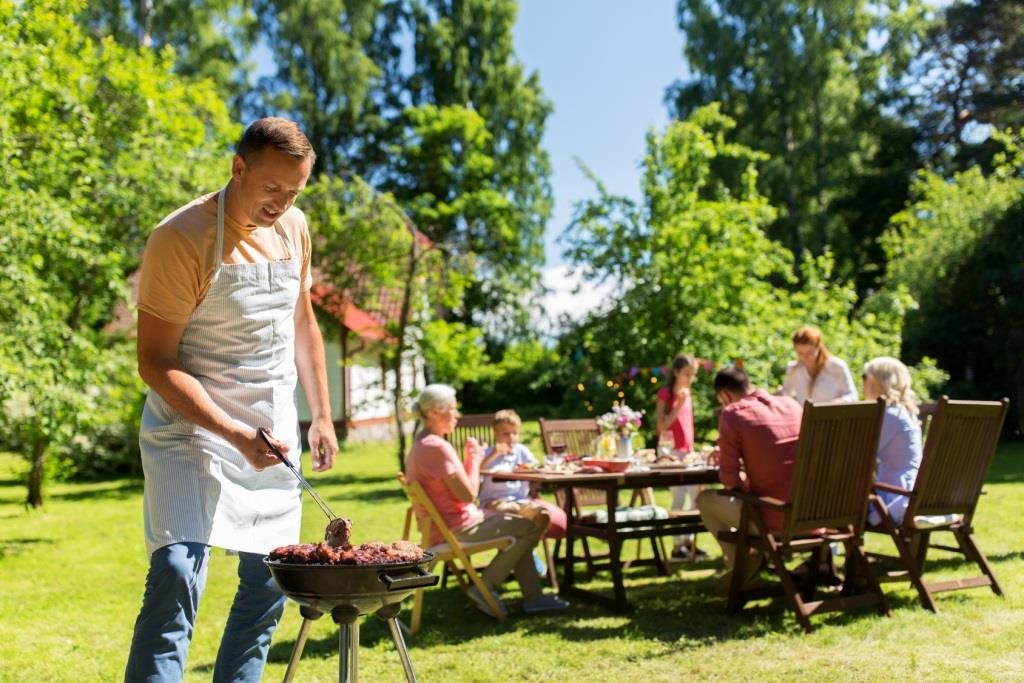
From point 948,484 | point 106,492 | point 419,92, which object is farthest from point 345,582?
point 419,92

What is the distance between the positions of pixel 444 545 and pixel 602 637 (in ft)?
3.21

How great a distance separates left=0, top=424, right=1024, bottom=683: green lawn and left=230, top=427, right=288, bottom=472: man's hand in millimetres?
2407

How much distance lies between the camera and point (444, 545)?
5883 millimetres

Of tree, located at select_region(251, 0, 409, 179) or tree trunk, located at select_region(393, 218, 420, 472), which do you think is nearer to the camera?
tree trunk, located at select_region(393, 218, 420, 472)

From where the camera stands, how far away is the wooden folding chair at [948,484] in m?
5.73

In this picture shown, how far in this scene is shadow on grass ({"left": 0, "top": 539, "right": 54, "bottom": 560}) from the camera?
9039 millimetres

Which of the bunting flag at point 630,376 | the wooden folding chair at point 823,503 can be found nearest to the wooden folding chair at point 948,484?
Result: the wooden folding chair at point 823,503

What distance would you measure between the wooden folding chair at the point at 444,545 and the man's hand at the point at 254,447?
292 cm

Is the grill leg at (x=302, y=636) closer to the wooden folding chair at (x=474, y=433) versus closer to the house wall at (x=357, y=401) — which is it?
the wooden folding chair at (x=474, y=433)

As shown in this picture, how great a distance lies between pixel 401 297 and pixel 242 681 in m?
12.6

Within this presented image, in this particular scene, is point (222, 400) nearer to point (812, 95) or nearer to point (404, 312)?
point (404, 312)

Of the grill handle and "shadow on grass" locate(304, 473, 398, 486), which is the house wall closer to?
"shadow on grass" locate(304, 473, 398, 486)

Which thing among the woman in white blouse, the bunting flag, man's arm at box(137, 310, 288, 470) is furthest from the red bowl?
the bunting flag

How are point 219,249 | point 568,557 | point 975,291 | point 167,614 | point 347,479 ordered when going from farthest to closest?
1. point 975,291
2. point 347,479
3. point 568,557
4. point 219,249
5. point 167,614
